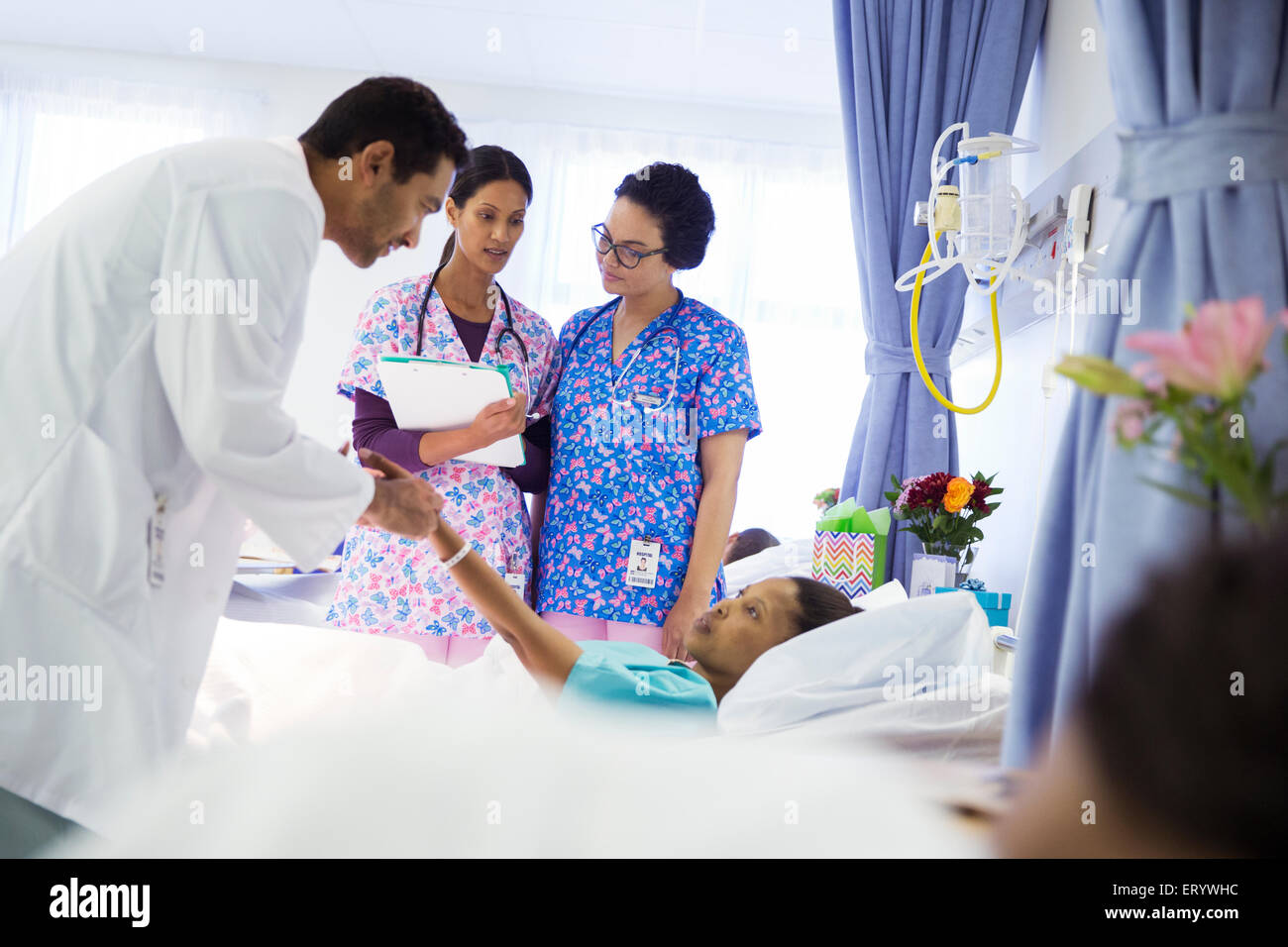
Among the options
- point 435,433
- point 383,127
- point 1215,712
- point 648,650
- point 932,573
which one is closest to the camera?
point 1215,712

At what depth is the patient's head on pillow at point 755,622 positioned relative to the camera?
1795 millimetres

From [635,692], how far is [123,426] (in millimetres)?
760

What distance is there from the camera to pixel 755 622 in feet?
5.93

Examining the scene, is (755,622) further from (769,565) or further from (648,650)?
(769,565)

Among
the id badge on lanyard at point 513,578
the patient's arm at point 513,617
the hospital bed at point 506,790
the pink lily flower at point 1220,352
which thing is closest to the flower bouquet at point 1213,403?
the pink lily flower at point 1220,352

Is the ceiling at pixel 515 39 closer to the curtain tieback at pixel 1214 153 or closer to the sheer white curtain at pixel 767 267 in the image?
the sheer white curtain at pixel 767 267

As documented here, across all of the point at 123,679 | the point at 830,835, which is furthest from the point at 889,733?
the point at 123,679

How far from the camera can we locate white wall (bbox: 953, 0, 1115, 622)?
7.95ft

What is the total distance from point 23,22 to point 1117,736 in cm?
568

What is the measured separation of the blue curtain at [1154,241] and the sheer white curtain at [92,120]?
16.1 feet

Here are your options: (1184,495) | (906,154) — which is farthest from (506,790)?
(906,154)

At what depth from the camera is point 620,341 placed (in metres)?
2.17

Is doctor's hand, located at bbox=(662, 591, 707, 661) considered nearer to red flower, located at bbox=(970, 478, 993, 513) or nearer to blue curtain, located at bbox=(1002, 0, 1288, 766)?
red flower, located at bbox=(970, 478, 993, 513)
